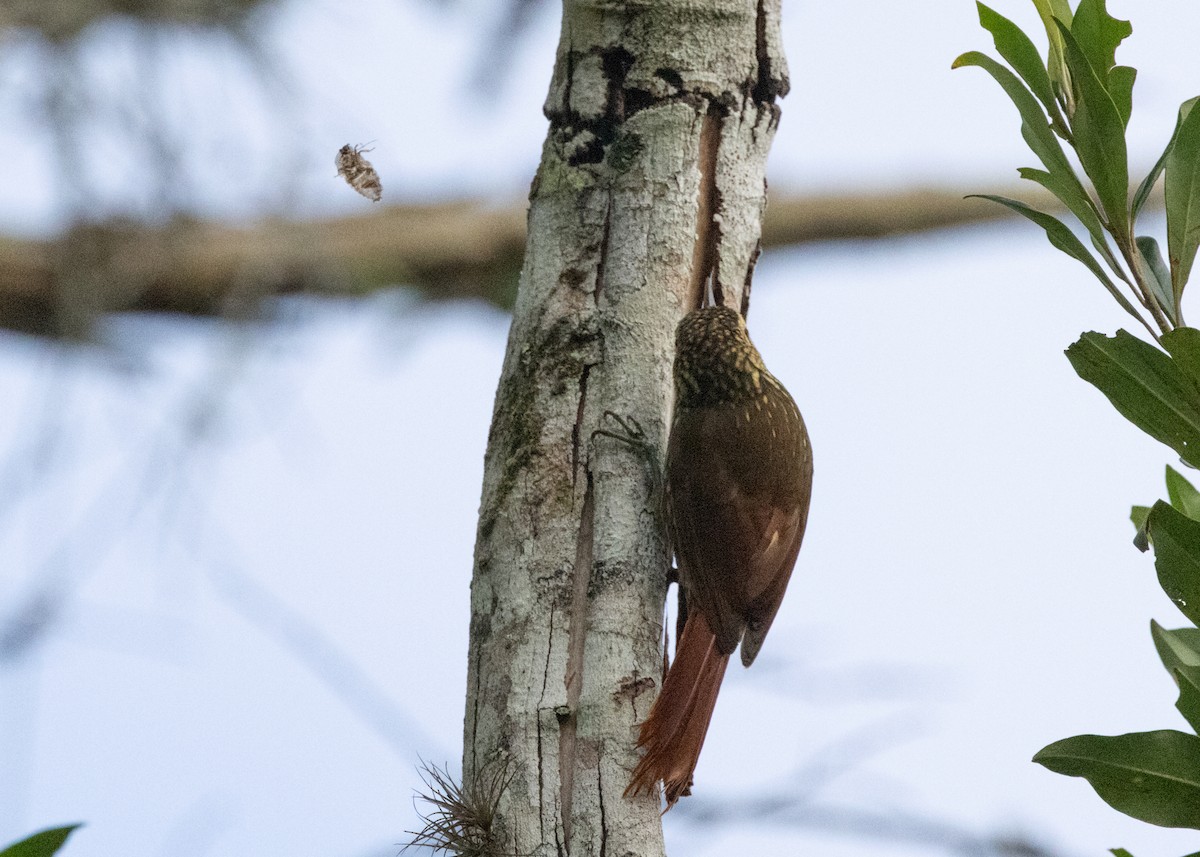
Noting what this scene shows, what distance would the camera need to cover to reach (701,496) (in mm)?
2469

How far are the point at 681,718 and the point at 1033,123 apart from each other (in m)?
1.00

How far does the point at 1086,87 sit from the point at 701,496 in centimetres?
108

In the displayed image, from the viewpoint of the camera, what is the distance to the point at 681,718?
6.58 feet

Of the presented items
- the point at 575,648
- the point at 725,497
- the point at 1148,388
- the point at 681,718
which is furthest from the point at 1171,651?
the point at 725,497

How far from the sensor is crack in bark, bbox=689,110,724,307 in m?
2.38

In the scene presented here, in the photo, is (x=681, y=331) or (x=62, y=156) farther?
(x=62, y=156)

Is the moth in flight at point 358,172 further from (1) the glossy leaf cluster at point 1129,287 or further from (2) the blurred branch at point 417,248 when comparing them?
(2) the blurred branch at point 417,248

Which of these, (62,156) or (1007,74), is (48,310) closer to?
(62,156)

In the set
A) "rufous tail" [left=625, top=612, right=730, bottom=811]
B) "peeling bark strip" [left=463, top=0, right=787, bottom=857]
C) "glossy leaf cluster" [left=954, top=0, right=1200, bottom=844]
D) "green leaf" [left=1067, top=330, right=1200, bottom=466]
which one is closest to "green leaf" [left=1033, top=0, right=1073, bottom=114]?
"glossy leaf cluster" [left=954, top=0, right=1200, bottom=844]

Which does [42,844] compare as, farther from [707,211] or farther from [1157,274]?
[1157,274]

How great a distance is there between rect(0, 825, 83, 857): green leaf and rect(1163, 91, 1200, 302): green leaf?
1.60 meters

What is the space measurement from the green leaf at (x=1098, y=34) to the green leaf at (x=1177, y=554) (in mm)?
565

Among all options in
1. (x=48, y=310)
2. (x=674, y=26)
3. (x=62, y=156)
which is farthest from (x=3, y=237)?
(x=674, y=26)

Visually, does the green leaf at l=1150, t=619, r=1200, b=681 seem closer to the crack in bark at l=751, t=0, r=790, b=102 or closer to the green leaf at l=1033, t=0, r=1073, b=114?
the green leaf at l=1033, t=0, r=1073, b=114
